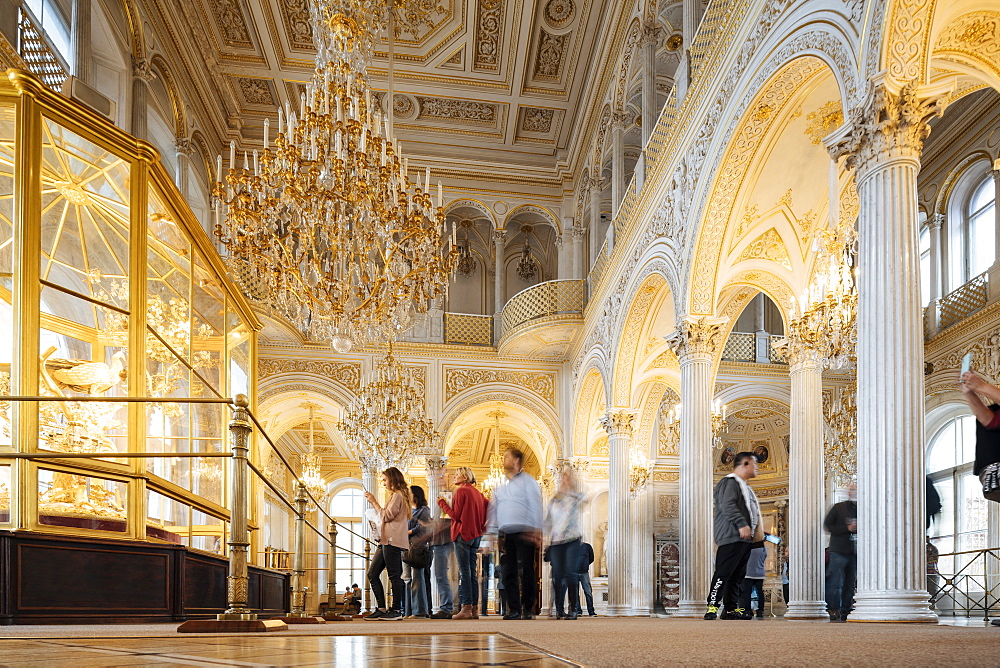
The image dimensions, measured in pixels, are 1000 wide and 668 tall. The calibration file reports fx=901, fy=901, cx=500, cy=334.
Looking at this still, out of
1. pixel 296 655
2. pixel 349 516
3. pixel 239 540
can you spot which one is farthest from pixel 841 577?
pixel 349 516

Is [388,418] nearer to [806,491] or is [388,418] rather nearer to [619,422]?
[619,422]

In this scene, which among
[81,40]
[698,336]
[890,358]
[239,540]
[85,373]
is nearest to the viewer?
[239,540]

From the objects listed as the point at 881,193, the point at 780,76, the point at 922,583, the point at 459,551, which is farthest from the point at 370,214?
the point at 922,583

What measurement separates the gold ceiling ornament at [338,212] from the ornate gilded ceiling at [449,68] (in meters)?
6.15

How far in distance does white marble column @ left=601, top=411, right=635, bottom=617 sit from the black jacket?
770 centimetres

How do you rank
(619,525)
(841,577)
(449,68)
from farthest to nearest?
(449,68), (619,525), (841,577)

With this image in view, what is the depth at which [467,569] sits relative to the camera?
856 cm

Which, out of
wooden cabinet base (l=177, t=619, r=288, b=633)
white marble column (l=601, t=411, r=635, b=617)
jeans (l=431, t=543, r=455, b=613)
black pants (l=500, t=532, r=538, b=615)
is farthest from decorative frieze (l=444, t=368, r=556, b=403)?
wooden cabinet base (l=177, t=619, r=288, b=633)

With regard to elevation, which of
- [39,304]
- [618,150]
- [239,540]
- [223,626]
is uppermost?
[618,150]

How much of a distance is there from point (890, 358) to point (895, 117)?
1.56m

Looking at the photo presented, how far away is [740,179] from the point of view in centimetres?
923

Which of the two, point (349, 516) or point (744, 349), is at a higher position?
point (744, 349)

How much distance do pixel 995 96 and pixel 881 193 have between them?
9.34 meters

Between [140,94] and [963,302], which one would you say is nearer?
[140,94]
